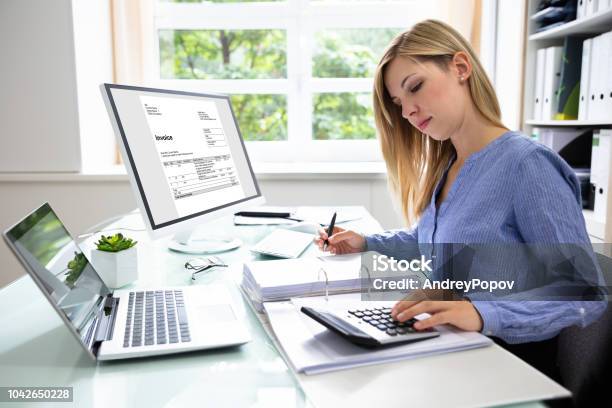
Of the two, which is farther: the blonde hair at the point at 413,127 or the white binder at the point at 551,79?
the white binder at the point at 551,79

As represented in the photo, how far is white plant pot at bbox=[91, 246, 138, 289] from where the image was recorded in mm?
1068

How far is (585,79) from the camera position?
2.04 m

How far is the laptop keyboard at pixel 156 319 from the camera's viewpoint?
79 centimetres

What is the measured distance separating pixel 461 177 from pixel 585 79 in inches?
47.7

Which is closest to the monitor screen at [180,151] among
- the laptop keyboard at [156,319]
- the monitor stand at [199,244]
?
the monitor stand at [199,244]

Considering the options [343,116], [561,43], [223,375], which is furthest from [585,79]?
[223,375]

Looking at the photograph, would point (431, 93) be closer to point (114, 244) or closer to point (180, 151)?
point (180, 151)

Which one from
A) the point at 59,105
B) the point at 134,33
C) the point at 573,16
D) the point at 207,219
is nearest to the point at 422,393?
the point at 207,219

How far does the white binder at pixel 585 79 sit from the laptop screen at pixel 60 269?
1884 mm

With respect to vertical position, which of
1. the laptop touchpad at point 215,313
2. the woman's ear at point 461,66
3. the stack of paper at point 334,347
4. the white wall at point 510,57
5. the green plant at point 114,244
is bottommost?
the laptop touchpad at point 215,313

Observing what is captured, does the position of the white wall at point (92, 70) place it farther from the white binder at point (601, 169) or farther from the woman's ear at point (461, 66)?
the white binder at point (601, 169)

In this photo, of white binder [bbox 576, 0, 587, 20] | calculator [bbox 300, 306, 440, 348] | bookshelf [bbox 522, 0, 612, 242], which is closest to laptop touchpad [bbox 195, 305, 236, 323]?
calculator [bbox 300, 306, 440, 348]

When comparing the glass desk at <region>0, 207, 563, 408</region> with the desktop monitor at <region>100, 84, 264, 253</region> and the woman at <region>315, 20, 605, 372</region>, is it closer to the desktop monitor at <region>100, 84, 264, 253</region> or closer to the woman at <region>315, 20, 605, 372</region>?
the woman at <region>315, 20, 605, 372</region>

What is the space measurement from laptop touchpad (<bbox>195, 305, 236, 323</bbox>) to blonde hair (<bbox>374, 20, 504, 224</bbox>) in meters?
0.68
